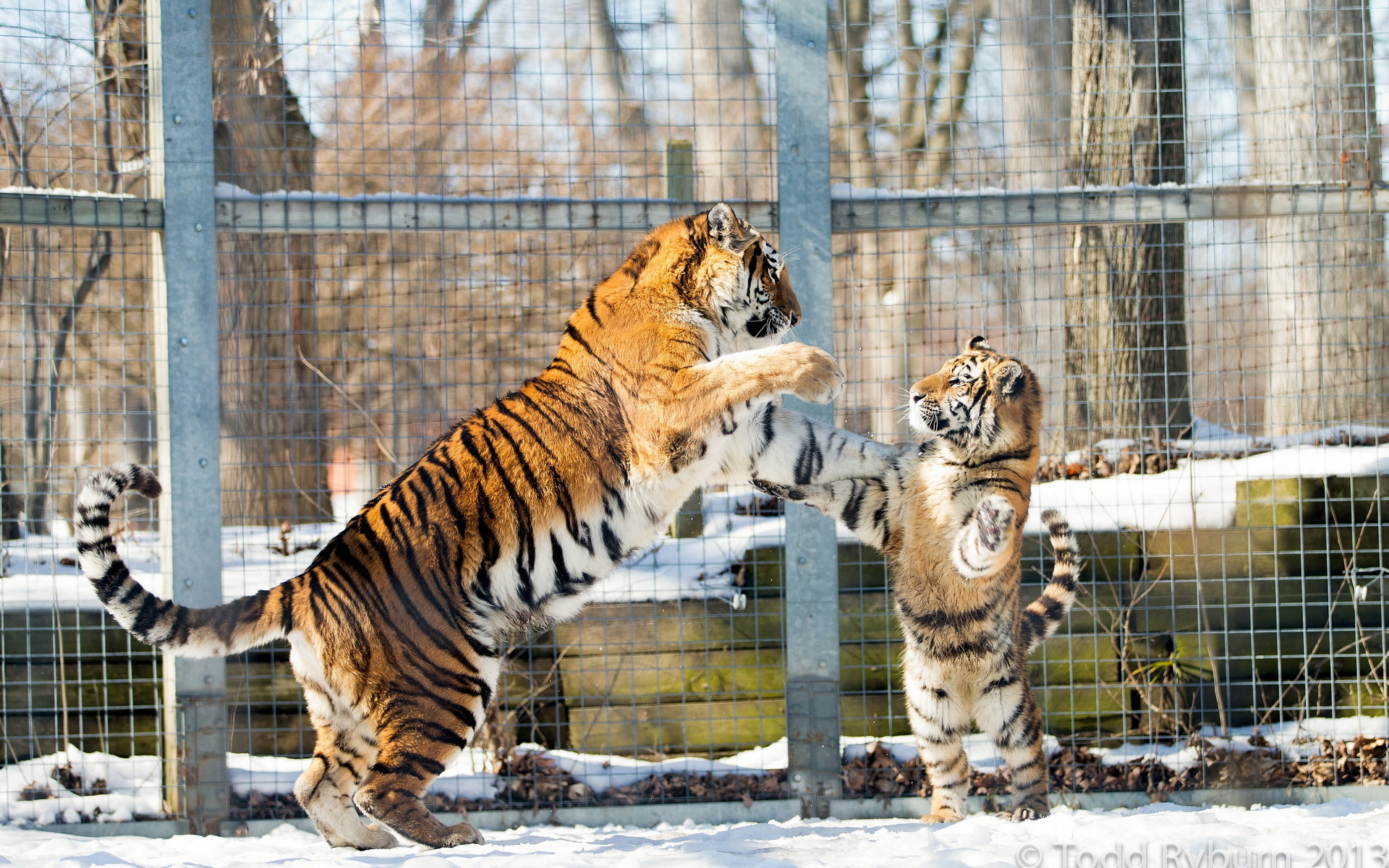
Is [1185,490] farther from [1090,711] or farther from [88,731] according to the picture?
[88,731]

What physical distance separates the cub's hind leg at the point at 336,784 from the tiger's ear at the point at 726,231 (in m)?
2.00

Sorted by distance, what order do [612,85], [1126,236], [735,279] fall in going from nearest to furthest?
1. [735,279]
2. [1126,236]
3. [612,85]

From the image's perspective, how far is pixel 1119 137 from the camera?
5.70m

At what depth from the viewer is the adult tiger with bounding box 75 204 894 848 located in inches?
123

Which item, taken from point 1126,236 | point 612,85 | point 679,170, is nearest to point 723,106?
point 612,85

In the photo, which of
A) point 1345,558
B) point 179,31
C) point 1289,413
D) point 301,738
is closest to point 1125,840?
point 1345,558

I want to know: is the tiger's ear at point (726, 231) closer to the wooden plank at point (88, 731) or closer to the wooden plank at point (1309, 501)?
the wooden plank at point (1309, 501)

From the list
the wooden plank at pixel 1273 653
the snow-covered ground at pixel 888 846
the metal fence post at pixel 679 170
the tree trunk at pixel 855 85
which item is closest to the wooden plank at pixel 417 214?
the metal fence post at pixel 679 170

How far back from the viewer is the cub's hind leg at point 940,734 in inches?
135

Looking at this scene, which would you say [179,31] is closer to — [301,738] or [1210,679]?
[301,738]

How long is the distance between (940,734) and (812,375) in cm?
139

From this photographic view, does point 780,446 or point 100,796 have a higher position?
point 780,446

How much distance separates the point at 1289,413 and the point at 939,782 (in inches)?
190

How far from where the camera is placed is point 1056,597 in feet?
11.9
